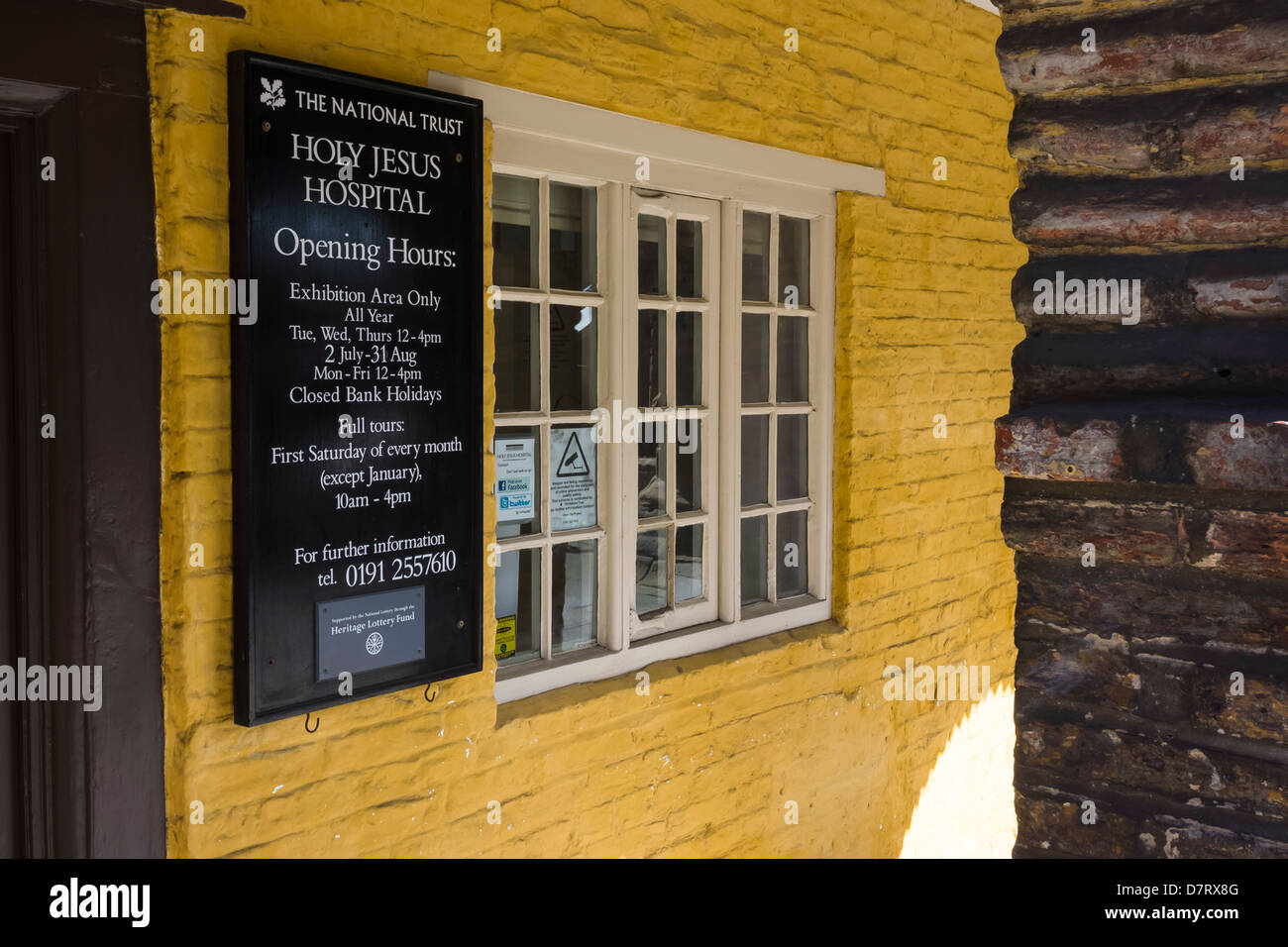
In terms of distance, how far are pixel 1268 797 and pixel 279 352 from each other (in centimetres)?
225

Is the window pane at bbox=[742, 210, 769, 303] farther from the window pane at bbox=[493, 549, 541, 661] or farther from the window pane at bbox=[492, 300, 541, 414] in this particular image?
the window pane at bbox=[493, 549, 541, 661]

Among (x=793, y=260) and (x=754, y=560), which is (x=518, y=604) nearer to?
(x=754, y=560)

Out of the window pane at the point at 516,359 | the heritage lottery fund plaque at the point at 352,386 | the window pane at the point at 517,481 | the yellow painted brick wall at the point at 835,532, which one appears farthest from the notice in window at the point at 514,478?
the heritage lottery fund plaque at the point at 352,386

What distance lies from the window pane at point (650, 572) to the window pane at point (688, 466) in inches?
6.3

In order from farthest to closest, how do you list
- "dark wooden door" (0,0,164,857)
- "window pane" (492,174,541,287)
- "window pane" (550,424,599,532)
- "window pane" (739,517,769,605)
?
"window pane" (739,517,769,605)
"window pane" (550,424,599,532)
"window pane" (492,174,541,287)
"dark wooden door" (0,0,164,857)

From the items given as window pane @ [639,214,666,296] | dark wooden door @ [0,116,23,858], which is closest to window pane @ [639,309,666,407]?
window pane @ [639,214,666,296]

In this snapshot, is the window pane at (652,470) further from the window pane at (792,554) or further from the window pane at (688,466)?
the window pane at (792,554)

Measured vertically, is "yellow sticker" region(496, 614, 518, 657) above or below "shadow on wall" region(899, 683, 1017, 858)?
above

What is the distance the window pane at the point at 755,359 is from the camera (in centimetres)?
454

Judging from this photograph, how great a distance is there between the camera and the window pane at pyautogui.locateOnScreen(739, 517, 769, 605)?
4617 mm

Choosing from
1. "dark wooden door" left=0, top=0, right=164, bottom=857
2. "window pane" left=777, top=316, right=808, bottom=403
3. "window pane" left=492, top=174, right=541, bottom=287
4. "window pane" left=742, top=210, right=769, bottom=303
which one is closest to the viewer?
"dark wooden door" left=0, top=0, right=164, bottom=857

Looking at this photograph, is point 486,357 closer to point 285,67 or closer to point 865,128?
point 285,67

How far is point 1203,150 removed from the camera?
1639 mm

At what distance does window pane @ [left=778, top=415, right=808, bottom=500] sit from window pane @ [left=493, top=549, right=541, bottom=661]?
1359 mm
